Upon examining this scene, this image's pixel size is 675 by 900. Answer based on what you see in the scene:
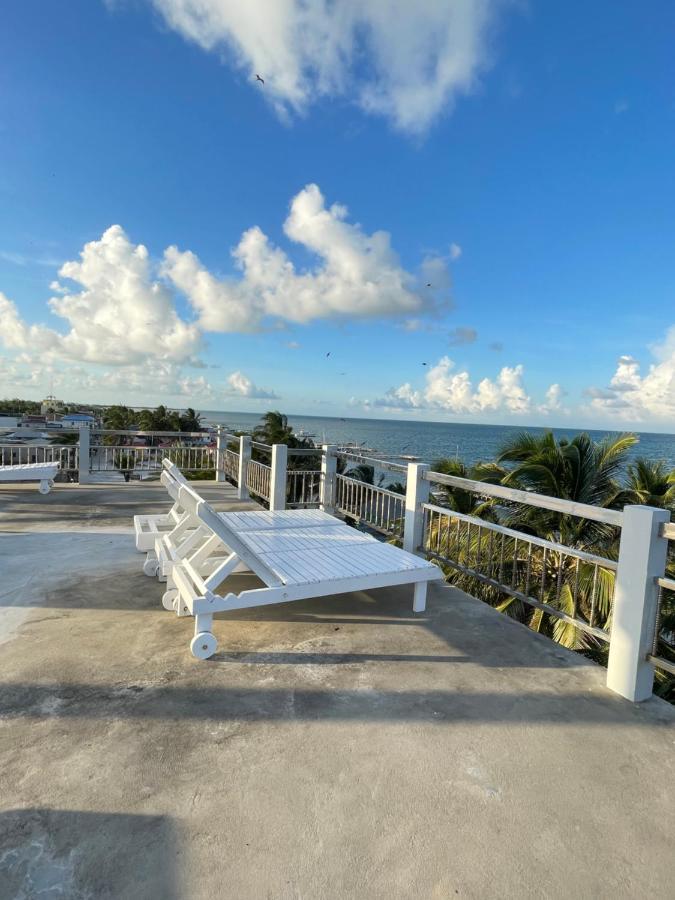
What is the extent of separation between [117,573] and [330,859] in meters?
3.41

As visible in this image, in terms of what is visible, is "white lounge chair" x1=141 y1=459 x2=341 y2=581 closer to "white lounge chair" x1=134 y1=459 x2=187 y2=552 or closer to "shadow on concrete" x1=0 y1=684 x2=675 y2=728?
"white lounge chair" x1=134 y1=459 x2=187 y2=552

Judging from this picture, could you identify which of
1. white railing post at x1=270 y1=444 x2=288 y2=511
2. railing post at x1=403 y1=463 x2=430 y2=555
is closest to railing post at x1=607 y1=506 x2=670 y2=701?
railing post at x1=403 y1=463 x2=430 y2=555

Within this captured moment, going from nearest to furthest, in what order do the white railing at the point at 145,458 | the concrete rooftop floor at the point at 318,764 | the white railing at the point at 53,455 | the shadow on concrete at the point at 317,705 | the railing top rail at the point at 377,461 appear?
the concrete rooftop floor at the point at 318,764, the shadow on concrete at the point at 317,705, the railing top rail at the point at 377,461, the white railing at the point at 53,455, the white railing at the point at 145,458

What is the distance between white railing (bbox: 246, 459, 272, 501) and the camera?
797 centimetres

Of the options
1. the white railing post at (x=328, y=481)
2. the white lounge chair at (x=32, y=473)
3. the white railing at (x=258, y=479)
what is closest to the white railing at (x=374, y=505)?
the white railing post at (x=328, y=481)

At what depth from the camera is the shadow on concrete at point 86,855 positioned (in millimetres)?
1368

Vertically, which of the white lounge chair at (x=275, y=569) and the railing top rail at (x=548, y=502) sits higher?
the railing top rail at (x=548, y=502)

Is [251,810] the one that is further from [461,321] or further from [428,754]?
[461,321]

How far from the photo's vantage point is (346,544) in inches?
Answer: 162

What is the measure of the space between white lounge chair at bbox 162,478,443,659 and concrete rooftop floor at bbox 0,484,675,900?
29 cm

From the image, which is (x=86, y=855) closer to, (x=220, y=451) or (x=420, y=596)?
(x=420, y=596)

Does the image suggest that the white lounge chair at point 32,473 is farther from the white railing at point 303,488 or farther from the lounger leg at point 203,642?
the lounger leg at point 203,642

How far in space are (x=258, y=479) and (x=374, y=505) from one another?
3.53m

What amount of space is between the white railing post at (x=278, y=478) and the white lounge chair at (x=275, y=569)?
2.87 metres
